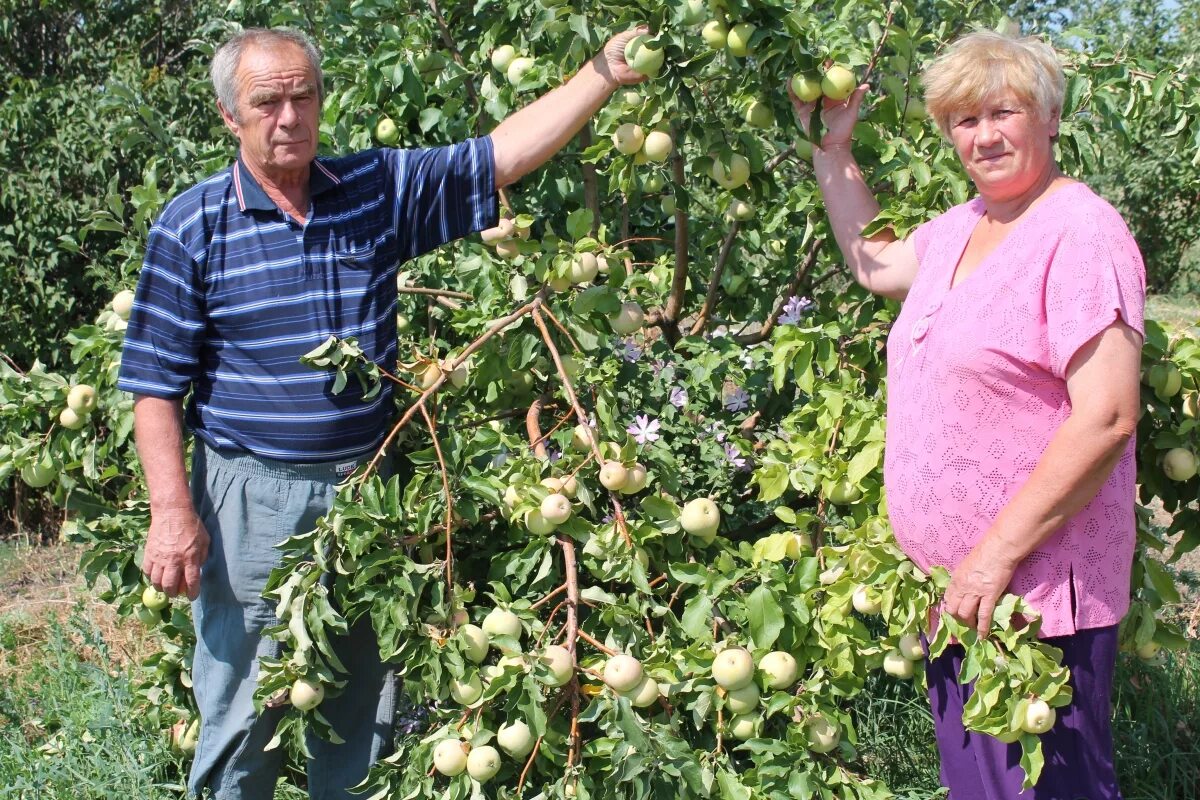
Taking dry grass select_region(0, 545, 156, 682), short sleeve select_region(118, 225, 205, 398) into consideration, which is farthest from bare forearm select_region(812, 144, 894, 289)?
dry grass select_region(0, 545, 156, 682)

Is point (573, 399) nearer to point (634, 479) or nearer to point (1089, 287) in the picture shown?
point (634, 479)

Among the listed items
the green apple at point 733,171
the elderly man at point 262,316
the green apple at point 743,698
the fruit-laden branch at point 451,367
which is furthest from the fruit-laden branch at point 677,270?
the green apple at point 743,698

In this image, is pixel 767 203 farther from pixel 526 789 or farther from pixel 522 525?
pixel 526 789

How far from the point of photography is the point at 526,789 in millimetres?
2068

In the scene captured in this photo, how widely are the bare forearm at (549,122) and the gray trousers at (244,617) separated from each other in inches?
26.7

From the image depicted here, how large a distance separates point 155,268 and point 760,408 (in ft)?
4.44

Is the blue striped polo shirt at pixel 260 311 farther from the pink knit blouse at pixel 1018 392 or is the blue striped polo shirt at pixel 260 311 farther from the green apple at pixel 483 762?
the pink knit blouse at pixel 1018 392

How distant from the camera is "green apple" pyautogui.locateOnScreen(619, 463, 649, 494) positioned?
2.09 metres

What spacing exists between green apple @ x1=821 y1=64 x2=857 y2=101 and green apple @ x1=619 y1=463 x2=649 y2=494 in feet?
2.52

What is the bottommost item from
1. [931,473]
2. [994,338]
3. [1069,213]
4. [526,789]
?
[526,789]

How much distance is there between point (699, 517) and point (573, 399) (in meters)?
0.31

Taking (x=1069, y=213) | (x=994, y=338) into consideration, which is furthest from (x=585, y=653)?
(x=1069, y=213)

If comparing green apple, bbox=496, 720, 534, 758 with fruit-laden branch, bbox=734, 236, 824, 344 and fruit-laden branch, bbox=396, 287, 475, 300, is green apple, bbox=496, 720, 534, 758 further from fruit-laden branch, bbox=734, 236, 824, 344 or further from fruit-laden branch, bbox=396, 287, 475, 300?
fruit-laden branch, bbox=734, 236, 824, 344

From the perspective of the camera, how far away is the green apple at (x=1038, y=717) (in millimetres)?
1684
